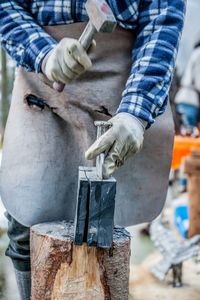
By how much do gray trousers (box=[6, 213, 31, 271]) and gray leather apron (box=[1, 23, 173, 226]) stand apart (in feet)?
0.23

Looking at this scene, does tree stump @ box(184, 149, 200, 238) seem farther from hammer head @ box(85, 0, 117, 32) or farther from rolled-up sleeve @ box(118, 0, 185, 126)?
hammer head @ box(85, 0, 117, 32)

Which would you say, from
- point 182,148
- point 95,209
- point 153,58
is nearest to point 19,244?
point 95,209

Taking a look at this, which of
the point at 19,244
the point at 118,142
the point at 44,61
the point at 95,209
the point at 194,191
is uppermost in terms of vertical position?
the point at 44,61

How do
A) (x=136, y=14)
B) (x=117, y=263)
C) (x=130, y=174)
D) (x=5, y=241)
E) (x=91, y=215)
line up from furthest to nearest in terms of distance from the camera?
(x=5, y=241) < (x=130, y=174) < (x=136, y=14) < (x=117, y=263) < (x=91, y=215)

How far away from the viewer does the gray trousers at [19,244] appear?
1958 mm

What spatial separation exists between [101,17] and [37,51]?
0.39 meters

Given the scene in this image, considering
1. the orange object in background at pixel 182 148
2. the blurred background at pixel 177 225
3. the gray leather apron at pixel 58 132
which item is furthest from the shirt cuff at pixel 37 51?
the orange object in background at pixel 182 148

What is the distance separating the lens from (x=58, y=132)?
196cm

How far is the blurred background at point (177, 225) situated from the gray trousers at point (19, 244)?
1.03 m

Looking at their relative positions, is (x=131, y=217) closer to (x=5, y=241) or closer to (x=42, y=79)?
(x=42, y=79)

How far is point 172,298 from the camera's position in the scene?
3.29 m

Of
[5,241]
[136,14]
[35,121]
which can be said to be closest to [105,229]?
[35,121]

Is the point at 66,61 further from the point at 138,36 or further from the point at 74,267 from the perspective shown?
the point at 74,267

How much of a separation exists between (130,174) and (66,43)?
2.01 feet
